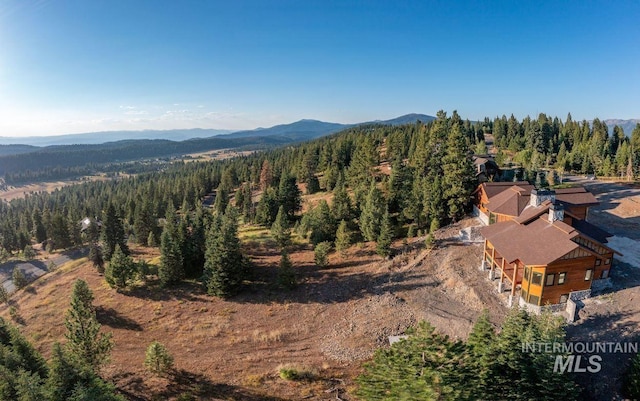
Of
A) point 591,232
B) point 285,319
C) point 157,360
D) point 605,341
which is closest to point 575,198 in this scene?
point 591,232

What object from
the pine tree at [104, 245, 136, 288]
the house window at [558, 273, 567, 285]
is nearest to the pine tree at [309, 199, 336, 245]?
the pine tree at [104, 245, 136, 288]

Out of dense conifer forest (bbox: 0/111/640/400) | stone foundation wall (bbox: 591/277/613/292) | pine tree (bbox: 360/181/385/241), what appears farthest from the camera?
pine tree (bbox: 360/181/385/241)

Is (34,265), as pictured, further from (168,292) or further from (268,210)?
(268,210)

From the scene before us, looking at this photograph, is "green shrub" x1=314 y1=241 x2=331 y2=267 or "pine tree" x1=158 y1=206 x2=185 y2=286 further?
"pine tree" x1=158 y1=206 x2=185 y2=286

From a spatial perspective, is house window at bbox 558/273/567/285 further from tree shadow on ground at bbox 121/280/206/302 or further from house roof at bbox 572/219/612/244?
tree shadow on ground at bbox 121/280/206/302

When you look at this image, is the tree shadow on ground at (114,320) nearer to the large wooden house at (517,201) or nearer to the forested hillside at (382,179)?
the forested hillside at (382,179)

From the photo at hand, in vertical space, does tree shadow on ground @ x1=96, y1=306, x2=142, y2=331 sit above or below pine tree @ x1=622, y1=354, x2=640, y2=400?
below
